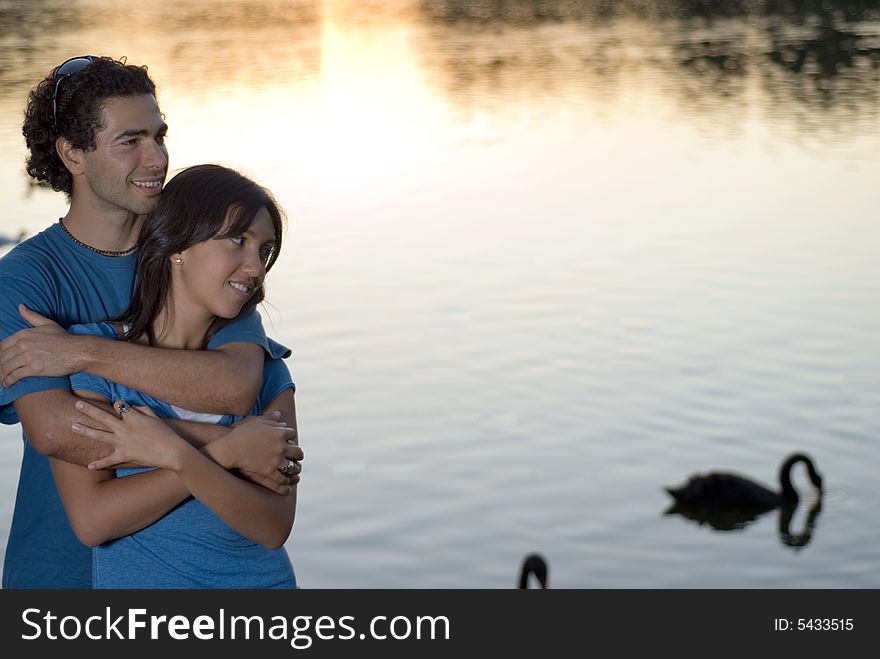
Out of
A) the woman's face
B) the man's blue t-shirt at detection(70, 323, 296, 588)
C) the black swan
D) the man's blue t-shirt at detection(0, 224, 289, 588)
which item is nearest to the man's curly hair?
the man's blue t-shirt at detection(0, 224, 289, 588)

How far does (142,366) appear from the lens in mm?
3609

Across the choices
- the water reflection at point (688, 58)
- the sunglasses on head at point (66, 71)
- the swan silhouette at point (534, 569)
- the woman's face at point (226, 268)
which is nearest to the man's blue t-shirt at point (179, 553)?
the woman's face at point (226, 268)

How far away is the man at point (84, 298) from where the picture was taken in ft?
12.0

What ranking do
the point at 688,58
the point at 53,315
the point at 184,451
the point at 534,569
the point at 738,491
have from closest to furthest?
the point at 184,451 → the point at 53,315 → the point at 534,569 → the point at 738,491 → the point at 688,58

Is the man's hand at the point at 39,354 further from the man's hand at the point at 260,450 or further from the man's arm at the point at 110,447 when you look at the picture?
the man's hand at the point at 260,450

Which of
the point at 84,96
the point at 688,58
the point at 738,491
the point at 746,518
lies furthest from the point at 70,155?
the point at 688,58

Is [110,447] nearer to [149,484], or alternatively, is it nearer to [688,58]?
[149,484]

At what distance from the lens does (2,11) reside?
5722 cm

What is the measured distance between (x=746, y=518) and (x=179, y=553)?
8.16m

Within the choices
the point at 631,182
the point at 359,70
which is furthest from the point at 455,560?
the point at 359,70

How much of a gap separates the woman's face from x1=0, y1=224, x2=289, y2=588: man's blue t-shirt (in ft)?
0.60

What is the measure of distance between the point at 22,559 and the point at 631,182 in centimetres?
1870

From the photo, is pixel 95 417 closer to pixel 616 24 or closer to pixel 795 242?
pixel 795 242

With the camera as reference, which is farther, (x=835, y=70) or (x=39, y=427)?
(x=835, y=70)
